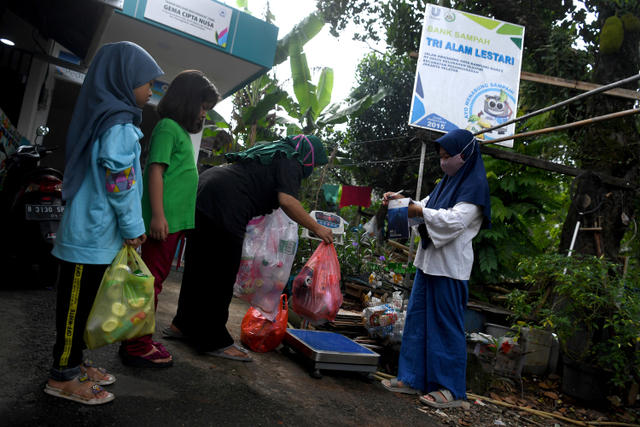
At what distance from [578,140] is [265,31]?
4812 millimetres

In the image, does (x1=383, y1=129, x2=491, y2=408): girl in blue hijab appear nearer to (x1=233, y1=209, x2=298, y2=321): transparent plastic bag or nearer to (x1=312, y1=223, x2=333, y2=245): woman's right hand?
(x1=312, y1=223, x2=333, y2=245): woman's right hand

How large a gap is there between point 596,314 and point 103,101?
13.9 feet

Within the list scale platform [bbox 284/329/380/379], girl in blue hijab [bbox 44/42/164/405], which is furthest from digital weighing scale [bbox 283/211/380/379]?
girl in blue hijab [bbox 44/42/164/405]

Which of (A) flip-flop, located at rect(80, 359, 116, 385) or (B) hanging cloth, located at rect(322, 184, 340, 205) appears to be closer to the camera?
(A) flip-flop, located at rect(80, 359, 116, 385)

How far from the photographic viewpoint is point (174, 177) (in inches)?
95.3

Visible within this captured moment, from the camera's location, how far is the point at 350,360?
→ 298cm

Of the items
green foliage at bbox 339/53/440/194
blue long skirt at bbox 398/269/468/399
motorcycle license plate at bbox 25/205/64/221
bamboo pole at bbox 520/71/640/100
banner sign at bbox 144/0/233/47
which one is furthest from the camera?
green foliage at bbox 339/53/440/194

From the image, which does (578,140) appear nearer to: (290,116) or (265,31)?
(265,31)

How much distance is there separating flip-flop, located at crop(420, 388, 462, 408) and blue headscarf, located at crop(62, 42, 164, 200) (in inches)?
97.0

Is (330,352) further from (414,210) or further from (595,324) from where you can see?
(595,324)

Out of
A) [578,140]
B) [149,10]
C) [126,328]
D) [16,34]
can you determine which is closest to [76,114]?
[126,328]

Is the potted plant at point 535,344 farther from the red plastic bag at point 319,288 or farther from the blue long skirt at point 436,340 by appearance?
the red plastic bag at point 319,288

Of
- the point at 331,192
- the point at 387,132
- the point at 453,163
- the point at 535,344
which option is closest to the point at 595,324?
the point at 535,344

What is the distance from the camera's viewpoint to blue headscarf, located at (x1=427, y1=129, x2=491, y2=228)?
3.05 m
